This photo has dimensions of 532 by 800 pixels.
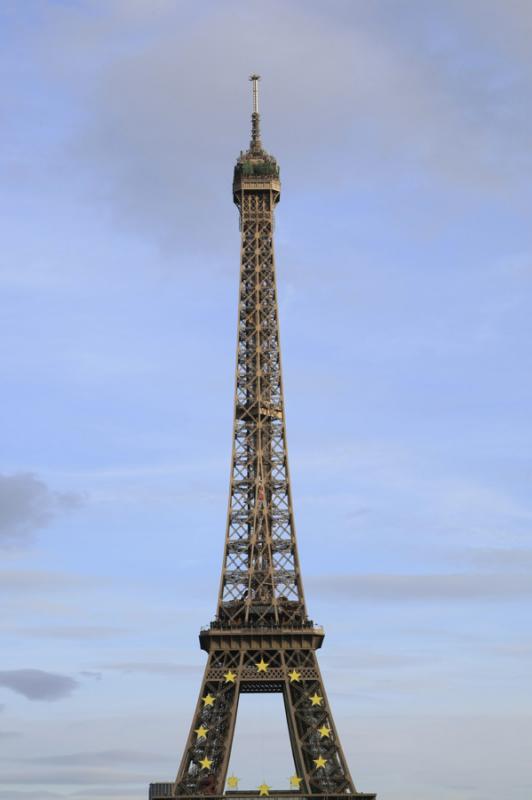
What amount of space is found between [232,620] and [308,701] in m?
11.9

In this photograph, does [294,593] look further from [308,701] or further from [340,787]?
[340,787]

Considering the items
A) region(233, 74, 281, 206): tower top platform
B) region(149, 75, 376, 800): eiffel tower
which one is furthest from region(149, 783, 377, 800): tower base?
region(233, 74, 281, 206): tower top platform

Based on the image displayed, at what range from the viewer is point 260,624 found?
155 m

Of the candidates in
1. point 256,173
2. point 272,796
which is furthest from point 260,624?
point 256,173

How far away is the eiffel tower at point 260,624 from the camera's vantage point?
149 meters

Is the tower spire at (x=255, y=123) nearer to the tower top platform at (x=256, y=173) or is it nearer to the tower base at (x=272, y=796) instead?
the tower top platform at (x=256, y=173)

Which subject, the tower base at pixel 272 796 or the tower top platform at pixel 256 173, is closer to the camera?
the tower base at pixel 272 796

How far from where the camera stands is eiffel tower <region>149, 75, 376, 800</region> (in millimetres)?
148625

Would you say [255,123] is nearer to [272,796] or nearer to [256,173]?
[256,173]

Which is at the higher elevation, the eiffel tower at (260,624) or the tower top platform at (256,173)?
the tower top platform at (256,173)

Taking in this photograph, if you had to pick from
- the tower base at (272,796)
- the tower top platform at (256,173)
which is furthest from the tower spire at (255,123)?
the tower base at (272,796)

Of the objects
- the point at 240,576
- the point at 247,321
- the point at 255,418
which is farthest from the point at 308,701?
the point at 247,321

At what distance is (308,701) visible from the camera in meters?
153

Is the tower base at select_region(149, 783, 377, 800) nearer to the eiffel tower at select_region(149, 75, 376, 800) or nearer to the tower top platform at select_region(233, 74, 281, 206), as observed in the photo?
the eiffel tower at select_region(149, 75, 376, 800)
